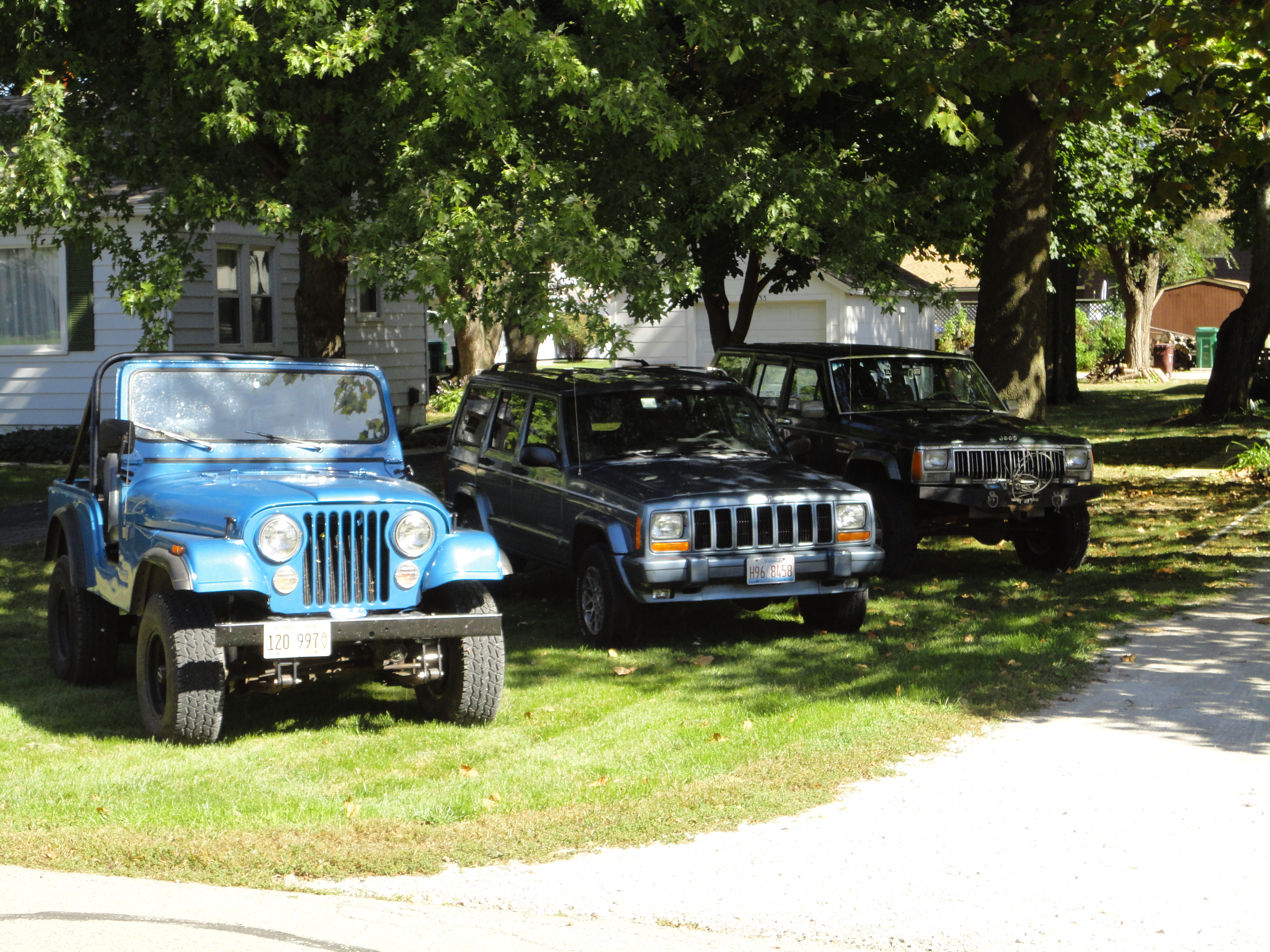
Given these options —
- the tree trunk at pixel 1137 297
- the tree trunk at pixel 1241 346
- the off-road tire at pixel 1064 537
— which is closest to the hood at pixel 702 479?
the off-road tire at pixel 1064 537

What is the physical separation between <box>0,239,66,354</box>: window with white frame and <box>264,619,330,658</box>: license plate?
15477mm

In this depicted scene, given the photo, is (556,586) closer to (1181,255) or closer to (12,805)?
(12,805)

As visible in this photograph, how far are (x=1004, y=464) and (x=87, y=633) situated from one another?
6715 mm

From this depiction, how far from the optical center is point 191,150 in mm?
12461

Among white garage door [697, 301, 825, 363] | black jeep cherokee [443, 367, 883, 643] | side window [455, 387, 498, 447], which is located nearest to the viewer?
black jeep cherokee [443, 367, 883, 643]

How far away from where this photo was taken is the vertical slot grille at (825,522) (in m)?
9.17

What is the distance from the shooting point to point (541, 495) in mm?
10094

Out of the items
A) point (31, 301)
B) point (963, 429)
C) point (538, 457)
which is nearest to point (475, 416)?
point (538, 457)

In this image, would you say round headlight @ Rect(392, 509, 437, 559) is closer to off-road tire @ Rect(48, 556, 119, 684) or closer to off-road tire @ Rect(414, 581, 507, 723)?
off-road tire @ Rect(414, 581, 507, 723)

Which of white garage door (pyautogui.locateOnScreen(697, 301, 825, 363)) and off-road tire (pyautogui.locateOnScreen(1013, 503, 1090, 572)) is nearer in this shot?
off-road tire (pyautogui.locateOnScreen(1013, 503, 1090, 572))

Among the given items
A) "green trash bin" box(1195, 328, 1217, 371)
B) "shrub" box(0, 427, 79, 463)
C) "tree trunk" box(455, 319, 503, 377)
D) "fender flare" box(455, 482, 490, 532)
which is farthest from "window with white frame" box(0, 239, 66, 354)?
"green trash bin" box(1195, 328, 1217, 371)

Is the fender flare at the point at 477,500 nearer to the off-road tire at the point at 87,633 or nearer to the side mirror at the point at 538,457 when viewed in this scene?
the side mirror at the point at 538,457

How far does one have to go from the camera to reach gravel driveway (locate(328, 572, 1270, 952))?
15.9 feet

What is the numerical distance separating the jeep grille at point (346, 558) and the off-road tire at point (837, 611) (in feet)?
10.7
